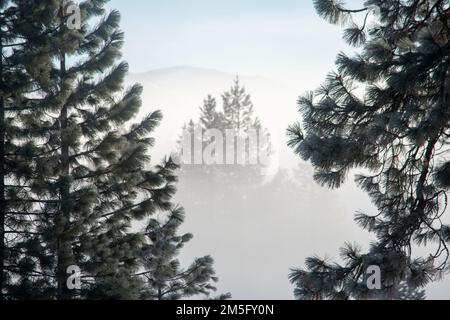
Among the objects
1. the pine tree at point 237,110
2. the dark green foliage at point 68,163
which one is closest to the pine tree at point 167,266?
the dark green foliage at point 68,163

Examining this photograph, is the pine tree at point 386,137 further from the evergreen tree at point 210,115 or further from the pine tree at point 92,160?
the evergreen tree at point 210,115

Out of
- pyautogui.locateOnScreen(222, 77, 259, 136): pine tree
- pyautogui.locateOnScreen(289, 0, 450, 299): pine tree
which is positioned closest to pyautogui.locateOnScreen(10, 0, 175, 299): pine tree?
pyautogui.locateOnScreen(289, 0, 450, 299): pine tree

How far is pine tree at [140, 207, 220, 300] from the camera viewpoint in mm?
10453

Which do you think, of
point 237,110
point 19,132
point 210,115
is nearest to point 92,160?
point 19,132

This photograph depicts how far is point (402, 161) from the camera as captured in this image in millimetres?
6215

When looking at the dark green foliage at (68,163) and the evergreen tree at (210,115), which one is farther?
the evergreen tree at (210,115)

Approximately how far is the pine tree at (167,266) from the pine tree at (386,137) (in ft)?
17.0

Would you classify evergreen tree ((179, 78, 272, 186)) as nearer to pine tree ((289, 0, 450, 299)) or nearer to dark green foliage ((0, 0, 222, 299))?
dark green foliage ((0, 0, 222, 299))

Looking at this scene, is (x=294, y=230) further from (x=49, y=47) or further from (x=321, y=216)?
(x=49, y=47)

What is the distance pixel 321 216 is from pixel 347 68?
60.3 metres

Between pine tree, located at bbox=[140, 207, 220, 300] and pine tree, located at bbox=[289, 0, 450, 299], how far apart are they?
17.0ft

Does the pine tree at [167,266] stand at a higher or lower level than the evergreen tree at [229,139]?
lower

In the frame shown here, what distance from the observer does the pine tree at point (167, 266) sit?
10.5 meters
